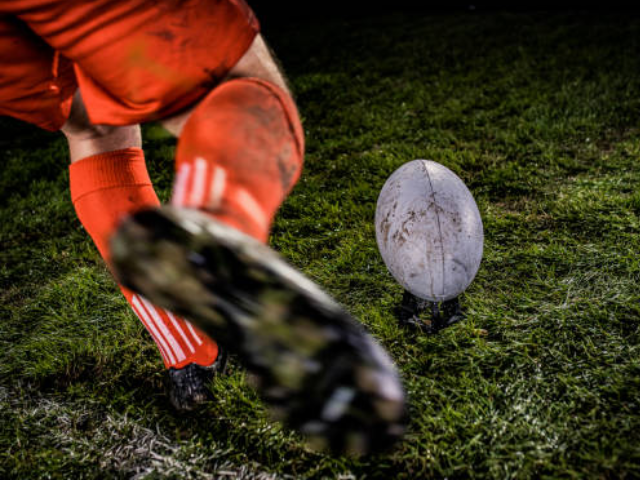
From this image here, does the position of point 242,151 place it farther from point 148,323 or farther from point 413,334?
point 413,334

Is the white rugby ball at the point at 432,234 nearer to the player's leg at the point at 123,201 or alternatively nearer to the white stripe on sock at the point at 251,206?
the player's leg at the point at 123,201

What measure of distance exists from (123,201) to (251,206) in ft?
2.90

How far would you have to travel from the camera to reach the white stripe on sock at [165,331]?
1786 millimetres

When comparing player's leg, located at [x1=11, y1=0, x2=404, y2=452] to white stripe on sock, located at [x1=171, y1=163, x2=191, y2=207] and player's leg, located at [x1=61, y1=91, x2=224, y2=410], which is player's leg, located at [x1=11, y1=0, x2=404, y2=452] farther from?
player's leg, located at [x1=61, y1=91, x2=224, y2=410]

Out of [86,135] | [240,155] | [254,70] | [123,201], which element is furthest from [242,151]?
[86,135]

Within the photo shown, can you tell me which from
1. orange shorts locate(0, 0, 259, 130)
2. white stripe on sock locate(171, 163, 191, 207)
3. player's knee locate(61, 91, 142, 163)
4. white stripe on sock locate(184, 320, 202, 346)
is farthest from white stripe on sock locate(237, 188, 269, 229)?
player's knee locate(61, 91, 142, 163)

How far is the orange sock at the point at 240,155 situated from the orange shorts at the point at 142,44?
0.09 m

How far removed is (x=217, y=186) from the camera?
3.42ft

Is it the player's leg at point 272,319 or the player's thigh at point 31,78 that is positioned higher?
the player's thigh at point 31,78

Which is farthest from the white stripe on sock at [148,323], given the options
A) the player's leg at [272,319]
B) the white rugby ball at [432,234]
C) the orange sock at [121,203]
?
the white rugby ball at [432,234]

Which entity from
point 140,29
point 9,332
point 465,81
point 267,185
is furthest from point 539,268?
point 465,81

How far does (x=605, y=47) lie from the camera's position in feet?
22.0

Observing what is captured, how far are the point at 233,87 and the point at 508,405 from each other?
1.58 meters

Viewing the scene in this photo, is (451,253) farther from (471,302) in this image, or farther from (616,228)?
(616,228)
